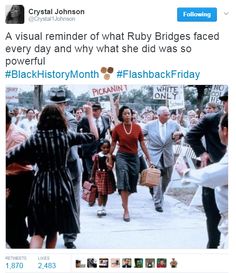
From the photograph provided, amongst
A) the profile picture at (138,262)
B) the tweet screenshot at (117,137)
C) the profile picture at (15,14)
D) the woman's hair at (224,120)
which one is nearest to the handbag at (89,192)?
the tweet screenshot at (117,137)

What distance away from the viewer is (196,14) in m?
2.84

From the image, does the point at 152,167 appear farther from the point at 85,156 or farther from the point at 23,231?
the point at 23,231

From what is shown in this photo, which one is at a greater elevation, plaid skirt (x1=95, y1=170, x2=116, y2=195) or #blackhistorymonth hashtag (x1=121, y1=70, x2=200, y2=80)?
#blackhistorymonth hashtag (x1=121, y1=70, x2=200, y2=80)

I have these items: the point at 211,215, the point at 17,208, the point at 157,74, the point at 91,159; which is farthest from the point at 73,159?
the point at 211,215

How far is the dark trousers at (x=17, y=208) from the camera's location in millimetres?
2912

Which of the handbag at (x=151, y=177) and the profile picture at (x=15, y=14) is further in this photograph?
the handbag at (x=151, y=177)

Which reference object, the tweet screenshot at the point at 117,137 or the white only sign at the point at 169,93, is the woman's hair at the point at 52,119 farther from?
the white only sign at the point at 169,93

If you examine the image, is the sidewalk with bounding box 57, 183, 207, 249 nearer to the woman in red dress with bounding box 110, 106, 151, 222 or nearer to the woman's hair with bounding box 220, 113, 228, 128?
the woman in red dress with bounding box 110, 106, 151, 222

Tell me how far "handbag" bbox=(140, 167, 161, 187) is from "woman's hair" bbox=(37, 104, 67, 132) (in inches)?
18.5

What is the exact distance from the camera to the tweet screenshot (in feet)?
9.30

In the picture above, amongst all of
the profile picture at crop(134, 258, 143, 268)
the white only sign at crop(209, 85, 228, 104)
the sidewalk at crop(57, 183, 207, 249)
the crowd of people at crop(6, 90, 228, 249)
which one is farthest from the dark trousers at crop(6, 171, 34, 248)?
the white only sign at crop(209, 85, 228, 104)

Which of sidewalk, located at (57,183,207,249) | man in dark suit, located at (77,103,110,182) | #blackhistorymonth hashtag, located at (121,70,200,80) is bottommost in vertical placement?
sidewalk, located at (57,183,207,249)

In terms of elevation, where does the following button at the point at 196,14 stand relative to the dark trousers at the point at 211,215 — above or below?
above

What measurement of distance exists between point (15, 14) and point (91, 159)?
82 cm
